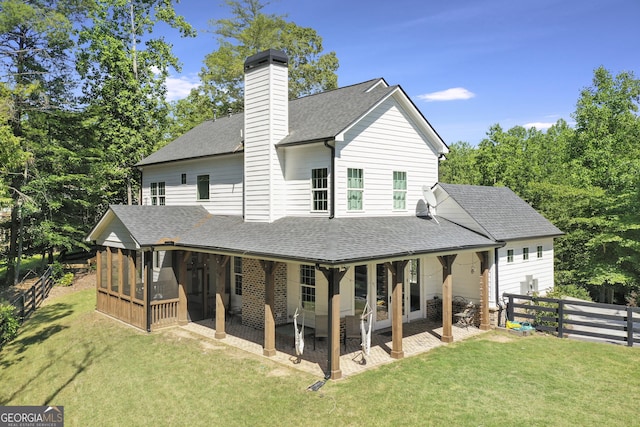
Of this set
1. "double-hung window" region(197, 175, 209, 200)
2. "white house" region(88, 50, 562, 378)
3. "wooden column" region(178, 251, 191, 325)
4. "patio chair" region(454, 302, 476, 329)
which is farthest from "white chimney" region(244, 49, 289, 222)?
"patio chair" region(454, 302, 476, 329)

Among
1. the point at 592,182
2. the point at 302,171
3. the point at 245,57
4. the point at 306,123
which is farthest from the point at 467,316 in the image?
the point at 245,57

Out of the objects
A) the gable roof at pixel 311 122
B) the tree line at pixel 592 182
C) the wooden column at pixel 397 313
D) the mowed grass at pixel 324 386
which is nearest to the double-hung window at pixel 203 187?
the gable roof at pixel 311 122

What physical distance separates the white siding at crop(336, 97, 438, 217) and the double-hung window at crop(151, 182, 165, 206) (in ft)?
39.2

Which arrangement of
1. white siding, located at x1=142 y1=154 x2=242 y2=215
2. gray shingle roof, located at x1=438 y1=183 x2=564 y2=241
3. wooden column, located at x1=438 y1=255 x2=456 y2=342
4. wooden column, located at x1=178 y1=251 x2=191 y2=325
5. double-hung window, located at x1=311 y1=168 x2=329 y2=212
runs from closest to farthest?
wooden column, located at x1=438 y1=255 x2=456 y2=342, double-hung window, located at x1=311 y1=168 x2=329 y2=212, wooden column, located at x1=178 y1=251 x2=191 y2=325, gray shingle roof, located at x1=438 y1=183 x2=564 y2=241, white siding, located at x1=142 y1=154 x2=242 y2=215

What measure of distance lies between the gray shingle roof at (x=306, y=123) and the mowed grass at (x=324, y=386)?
7274 mm

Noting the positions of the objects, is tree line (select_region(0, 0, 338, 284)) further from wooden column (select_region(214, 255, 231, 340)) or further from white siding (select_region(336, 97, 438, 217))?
white siding (select_region(336, 97, 438, 217))

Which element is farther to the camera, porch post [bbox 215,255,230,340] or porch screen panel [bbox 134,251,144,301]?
porch screen panel [bbox 134,251,144,301]

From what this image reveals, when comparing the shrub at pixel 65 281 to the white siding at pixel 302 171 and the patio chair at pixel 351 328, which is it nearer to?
the white siding at pixel 302 171

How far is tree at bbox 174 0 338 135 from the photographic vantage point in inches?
1527

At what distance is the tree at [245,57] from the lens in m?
38.8

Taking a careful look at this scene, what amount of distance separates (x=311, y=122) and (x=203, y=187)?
671 centimetres

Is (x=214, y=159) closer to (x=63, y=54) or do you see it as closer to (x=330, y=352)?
(x=330, y=352)

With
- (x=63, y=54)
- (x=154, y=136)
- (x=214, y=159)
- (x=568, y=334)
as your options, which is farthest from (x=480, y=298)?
(x=63, y=54)

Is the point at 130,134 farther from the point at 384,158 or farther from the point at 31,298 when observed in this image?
the point at 384,158
